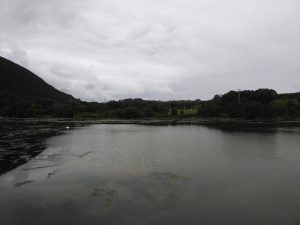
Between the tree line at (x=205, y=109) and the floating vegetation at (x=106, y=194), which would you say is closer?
the floating vegetation at (x=106, y=194)

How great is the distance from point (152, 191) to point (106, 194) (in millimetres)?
2292

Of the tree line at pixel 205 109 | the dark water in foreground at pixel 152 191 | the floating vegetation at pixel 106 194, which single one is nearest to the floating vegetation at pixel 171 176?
the dark water in foreground at pixel 152 191

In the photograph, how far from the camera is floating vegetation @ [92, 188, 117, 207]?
1494cm

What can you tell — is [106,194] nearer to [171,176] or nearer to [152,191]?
[152,191]

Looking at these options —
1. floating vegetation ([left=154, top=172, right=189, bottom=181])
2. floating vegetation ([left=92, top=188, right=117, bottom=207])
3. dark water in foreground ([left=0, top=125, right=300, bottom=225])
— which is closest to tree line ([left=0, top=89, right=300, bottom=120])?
dark water in foreground ([left=0, top=125, right=300, bottom=225])

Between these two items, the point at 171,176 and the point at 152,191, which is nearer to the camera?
the point at 152,191

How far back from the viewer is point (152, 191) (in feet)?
54.8

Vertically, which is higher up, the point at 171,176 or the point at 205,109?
the point at 205,109

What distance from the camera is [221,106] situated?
131 metres

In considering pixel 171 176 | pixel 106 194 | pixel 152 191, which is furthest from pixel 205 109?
pixel 106 194

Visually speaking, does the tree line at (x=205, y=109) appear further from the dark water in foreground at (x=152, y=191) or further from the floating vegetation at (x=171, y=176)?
the floating vegetation at (x=171, y=176)

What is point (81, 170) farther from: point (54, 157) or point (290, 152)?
point (290, 152)

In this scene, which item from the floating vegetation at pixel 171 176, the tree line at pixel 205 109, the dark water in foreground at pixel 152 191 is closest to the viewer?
the dark water in foreground at pixel 152 191

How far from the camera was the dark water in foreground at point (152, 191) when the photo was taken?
42.6 feet
